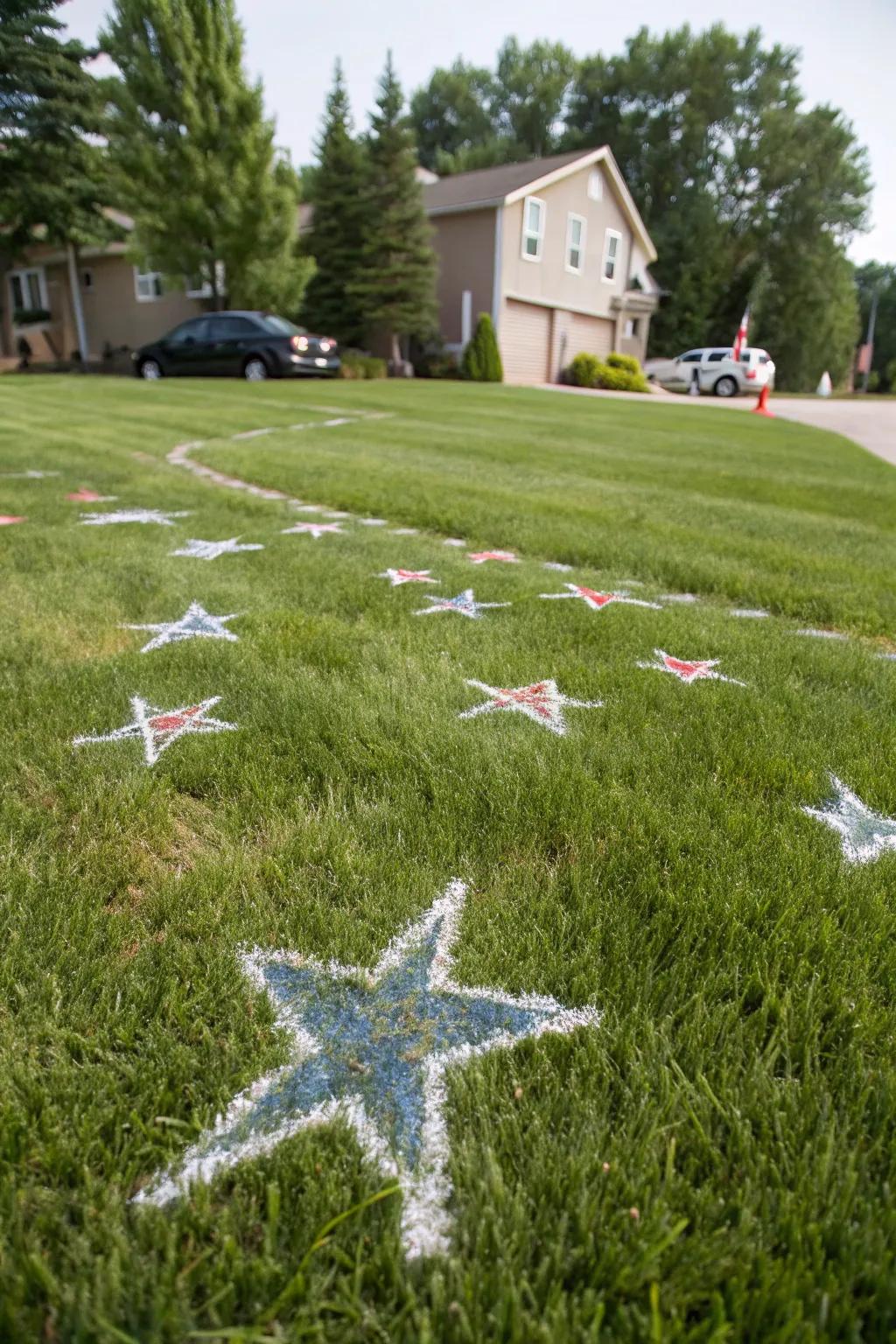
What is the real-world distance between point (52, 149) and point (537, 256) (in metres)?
13.3

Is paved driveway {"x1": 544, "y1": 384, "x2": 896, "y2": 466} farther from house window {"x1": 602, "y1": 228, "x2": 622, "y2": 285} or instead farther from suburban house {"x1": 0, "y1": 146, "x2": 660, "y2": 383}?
house window {"x1": 602, "y1": 228, "x2": 622, "y2": 285}

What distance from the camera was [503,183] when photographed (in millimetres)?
23094

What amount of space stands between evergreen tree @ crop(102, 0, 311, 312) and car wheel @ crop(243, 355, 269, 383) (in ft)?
11.8

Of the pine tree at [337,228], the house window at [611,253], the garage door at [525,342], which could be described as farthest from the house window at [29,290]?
the house window at [611,253]

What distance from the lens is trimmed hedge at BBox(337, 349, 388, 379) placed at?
61.1ft

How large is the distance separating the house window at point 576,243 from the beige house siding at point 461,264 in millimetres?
3874

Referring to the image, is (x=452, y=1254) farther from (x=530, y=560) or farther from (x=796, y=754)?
(x=530, y=560)

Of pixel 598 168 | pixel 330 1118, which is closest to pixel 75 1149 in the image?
pixel 330 1118

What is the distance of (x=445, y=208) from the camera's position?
22.7 meters

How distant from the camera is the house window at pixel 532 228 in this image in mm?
22891

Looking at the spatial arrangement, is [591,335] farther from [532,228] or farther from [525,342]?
[532,228]

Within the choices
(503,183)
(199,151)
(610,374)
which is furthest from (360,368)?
(503,183)

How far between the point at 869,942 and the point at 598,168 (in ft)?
96.7

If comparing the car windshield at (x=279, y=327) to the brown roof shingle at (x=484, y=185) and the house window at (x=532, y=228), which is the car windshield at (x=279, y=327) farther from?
the house window at (x=532, y=228)
